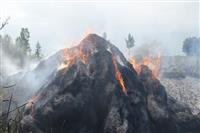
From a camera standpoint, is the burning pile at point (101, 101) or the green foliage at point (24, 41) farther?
the green foliage at point (24, 41)

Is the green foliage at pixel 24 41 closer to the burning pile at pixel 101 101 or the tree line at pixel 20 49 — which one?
the tree line at pixel 20 49

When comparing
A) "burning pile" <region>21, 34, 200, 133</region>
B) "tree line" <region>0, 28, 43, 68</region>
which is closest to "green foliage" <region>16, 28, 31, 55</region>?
"tree line" <region>0, 28, 43, 68</region>

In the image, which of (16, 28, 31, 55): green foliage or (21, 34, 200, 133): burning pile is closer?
(21, 34, 200, 133): burning pile

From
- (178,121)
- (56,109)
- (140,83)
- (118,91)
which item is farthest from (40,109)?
(178,121)

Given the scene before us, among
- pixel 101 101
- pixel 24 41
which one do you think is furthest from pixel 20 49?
pixel 101 101

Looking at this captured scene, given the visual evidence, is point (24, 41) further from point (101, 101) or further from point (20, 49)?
point (101, 101)

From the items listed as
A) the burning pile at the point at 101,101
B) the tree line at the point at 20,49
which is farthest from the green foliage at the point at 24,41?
the burning pile at the point at 101,101

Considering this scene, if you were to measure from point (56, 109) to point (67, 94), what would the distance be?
229cm

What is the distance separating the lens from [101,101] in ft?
151

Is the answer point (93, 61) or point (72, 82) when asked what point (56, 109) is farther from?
point (93, 61)

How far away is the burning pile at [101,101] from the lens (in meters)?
43.0

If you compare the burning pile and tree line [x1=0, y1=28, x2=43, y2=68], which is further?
tree line [x1=0, y1=28, x2=43, y2=68]

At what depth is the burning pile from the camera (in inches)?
1692

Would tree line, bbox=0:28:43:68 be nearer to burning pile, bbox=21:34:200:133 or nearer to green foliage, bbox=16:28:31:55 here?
green foliage, bbox=16:28:31:55
